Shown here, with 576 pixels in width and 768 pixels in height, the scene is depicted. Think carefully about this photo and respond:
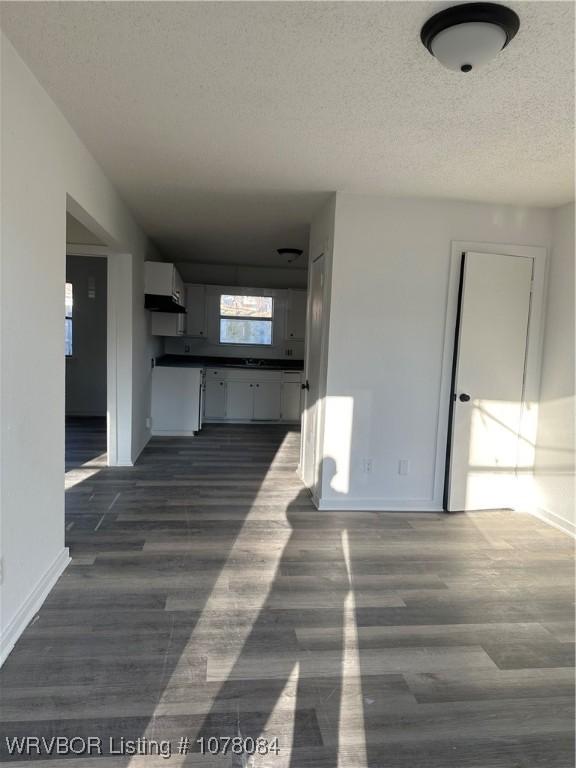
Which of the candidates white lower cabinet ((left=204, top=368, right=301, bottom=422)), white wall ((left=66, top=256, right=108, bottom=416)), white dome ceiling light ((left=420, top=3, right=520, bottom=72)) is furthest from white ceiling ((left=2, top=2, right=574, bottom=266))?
white wall ((left=66, top=256, right=108, bottom=416))

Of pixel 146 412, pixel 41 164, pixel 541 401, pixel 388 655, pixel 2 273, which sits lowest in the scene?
pixel 388 655

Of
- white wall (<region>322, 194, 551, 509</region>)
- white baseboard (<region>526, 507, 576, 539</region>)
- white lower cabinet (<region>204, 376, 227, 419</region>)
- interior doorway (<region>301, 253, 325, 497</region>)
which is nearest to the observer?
white baseboard (<region>526, 507, 576, 539</region>)

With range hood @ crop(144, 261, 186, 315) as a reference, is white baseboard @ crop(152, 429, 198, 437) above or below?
below

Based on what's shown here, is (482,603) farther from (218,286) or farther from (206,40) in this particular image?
(218,286)

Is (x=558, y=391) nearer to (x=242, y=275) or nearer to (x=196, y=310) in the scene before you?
(x=242, y=275)

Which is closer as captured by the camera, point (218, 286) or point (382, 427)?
point (382, 427)

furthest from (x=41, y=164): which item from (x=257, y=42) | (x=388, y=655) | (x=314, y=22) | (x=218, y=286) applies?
(x=218, y=286)

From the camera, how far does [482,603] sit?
7.99 feet

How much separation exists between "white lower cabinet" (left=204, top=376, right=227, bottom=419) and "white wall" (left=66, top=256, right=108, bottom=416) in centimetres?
176

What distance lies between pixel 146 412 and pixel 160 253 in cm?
224

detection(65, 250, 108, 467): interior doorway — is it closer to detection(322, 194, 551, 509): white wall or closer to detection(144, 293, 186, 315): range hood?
detection(144, 293, 186, 315): range hood

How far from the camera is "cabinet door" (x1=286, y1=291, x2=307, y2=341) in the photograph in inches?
302

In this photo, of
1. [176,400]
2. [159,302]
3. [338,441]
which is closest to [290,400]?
[176,400]

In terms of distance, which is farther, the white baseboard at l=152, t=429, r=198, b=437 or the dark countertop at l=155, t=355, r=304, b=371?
the dark countertop at l=155, t=355, r=304, b=371
